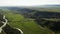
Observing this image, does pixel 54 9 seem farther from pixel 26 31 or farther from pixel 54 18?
pixel 26 31

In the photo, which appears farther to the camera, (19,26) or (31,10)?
(31,10)

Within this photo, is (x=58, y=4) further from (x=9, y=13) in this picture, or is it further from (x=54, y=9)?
(x=9, y=13)
